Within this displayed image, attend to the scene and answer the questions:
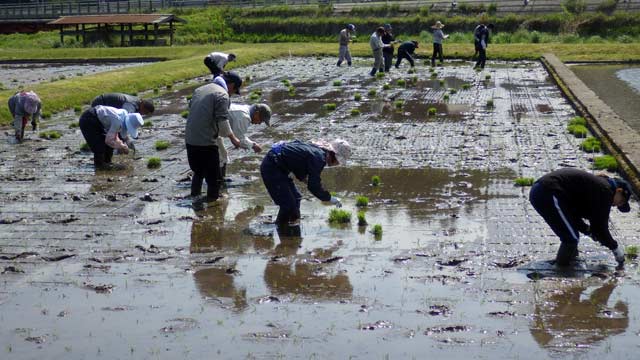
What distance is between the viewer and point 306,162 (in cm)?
1116

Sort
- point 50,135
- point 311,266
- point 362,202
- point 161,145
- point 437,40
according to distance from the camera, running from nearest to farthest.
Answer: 1. point 311,266
2. point 362,202
3. point 161,145
4. point 50,135
5. point 437,40

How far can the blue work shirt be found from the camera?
1102 centimetres

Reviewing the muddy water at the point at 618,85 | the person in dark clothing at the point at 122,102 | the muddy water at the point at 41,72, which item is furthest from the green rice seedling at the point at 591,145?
the muddy water at the point at 41,72

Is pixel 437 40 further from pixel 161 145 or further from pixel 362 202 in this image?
pixel 362 202

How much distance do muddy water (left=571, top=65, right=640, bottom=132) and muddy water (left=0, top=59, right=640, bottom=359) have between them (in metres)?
5.80

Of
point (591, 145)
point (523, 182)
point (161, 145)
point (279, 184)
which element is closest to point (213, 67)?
point (161, 145)

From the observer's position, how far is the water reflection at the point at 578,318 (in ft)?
25.5

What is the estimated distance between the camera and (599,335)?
25.8 ft

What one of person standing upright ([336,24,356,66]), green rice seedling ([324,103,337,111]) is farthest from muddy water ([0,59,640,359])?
person standing upright ([336,24,356,66])

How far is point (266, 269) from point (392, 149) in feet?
24.9

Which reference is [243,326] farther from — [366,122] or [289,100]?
[289,100]

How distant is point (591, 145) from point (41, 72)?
→ 26.4 metres

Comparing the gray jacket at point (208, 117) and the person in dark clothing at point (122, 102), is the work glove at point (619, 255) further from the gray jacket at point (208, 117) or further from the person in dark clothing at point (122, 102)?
the person in dark clothing at point (122, 102)

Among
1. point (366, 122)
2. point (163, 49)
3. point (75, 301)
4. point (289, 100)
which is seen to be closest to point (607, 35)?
point (163, 49)
